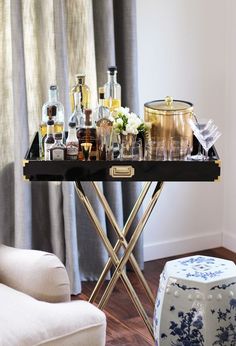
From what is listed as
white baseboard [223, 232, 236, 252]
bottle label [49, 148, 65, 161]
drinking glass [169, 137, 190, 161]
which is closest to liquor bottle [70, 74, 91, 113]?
bottle label [49, 148, 65, 161]

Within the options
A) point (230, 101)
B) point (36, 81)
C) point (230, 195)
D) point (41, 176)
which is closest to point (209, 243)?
point (230, 195)

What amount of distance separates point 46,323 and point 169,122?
93cm

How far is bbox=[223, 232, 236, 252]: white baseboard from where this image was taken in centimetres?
403

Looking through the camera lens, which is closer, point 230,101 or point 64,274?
point 64,274

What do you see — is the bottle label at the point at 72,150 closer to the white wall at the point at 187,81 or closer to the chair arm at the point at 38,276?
the chair arm at the point at 38,276

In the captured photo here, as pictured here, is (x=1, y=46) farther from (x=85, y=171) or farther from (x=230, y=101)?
(x=230, y=101)

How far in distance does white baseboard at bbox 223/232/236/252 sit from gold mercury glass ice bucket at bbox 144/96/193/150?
1.48 m

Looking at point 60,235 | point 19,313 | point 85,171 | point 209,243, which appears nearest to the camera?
point 19,313

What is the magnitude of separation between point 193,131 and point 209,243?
154cm

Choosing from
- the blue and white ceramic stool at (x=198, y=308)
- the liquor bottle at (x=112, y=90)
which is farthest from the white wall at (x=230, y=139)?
the blue and white ceramic stool at (x=198, y=308)

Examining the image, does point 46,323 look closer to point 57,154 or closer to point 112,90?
point 57,154

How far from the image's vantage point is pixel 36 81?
337 cm

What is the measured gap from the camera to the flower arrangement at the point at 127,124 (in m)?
2.63

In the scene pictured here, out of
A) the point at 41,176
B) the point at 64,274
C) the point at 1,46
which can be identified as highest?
the point at 1,46
